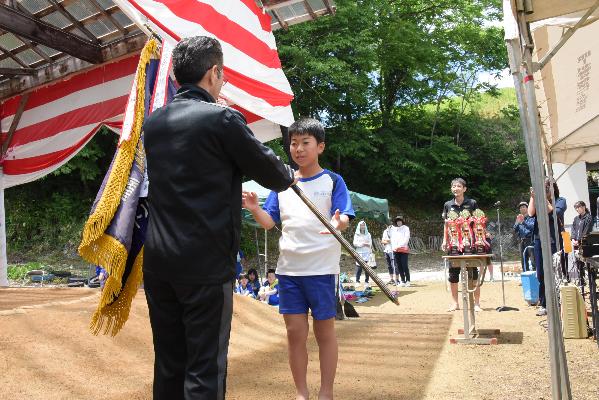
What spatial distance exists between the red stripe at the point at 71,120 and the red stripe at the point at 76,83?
0.33 metres

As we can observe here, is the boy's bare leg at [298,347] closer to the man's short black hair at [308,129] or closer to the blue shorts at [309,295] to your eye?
the blue shorts at [309,295]

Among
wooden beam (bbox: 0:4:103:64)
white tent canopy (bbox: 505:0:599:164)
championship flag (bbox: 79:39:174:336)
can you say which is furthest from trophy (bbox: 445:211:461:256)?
wooden beam (bbox: 0:4:103:64)

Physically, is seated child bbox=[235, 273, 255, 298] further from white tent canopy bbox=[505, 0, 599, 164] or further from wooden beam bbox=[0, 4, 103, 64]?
white tent canopy bbox=[505, 0, 599, 164]

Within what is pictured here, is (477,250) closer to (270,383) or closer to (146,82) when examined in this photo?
(270,383)

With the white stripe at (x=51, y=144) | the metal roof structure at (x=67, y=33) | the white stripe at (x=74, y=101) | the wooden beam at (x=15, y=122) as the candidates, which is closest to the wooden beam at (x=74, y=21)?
the metal roof structure at (x=67, y=33)

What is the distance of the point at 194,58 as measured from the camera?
2168 millimetres

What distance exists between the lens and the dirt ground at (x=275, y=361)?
3619mm

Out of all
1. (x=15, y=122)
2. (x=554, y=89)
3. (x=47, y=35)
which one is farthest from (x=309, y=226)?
(x=15, y=122)

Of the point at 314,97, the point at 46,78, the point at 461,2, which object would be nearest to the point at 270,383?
the point at 46,78

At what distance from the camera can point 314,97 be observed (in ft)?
79.5

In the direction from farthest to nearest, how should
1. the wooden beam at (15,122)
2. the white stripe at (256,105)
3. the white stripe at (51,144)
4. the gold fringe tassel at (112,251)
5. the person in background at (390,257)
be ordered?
1. the person in background at (390,257)
2. the wooden beam at (15,122)
3. the white stripe at (51,144)
4. the white stripe at (256,105)
5. the gold fringe tassel at (112,251)

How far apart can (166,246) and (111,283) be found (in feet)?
1.90

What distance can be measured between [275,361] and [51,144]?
5.87 meters

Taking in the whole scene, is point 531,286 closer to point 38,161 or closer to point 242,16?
point 242,16
